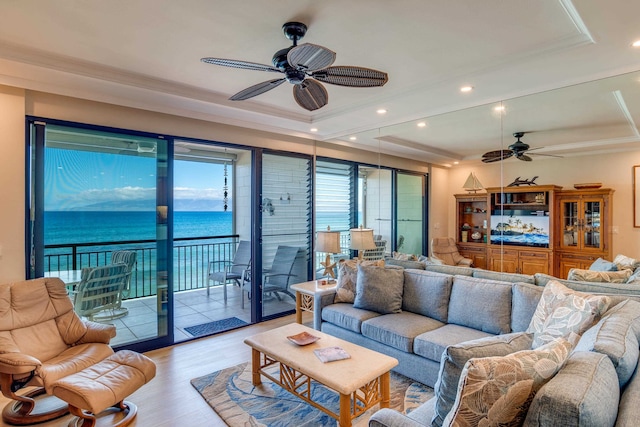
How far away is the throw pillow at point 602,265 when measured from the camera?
9.16 ft

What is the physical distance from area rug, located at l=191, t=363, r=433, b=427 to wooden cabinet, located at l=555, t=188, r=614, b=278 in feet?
5.63

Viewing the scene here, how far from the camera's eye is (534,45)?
96.3 inches

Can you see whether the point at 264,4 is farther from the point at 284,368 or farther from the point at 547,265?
the point at 547,265

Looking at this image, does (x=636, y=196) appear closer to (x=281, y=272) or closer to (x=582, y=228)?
(x=582, y=228)

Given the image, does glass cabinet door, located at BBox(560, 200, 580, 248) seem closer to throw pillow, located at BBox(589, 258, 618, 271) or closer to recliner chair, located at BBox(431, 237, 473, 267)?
throw pillow, located at BBox(589, 258, 618, 271)

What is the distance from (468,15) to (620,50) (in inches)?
49.1

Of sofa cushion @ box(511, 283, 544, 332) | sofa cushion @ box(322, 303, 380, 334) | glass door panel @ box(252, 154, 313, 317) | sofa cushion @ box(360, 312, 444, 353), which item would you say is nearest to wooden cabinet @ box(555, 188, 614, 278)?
sofa cushion @ box(511, 283, 544, 332)

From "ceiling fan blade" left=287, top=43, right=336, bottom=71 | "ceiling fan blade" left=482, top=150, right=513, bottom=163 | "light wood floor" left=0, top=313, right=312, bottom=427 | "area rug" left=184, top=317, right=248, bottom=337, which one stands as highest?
"ceiling fan blade" left=287, top=43, right=336, bottom=71

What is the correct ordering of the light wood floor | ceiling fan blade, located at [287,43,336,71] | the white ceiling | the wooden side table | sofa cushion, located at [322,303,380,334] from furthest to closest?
the wooden side table
sofa cushion, located at [322,303,380,334]
the light wood floor
the white ceiling
ceiling fan blade, located at [287,43,336,71]

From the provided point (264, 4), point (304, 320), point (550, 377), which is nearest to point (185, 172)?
point (304, 320)

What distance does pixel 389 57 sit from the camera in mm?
2719

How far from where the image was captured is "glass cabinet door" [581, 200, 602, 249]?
2876mm

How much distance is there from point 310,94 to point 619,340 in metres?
2.38

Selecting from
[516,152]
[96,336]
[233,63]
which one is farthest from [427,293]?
[96,336]
